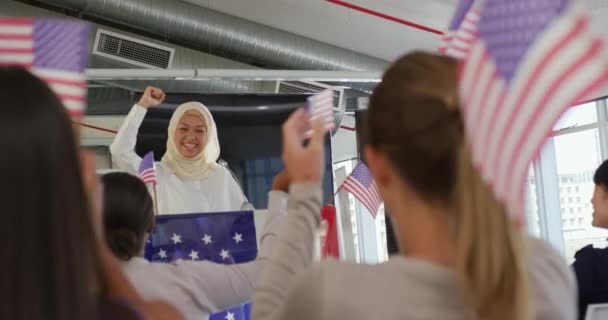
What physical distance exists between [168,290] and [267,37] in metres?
6.57

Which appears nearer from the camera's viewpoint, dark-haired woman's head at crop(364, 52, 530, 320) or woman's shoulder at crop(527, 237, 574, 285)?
dark-haired woman's head at crop(364, 52, 530, 320)

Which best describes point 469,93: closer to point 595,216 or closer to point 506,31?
point 506,31

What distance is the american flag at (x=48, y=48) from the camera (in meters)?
1.33

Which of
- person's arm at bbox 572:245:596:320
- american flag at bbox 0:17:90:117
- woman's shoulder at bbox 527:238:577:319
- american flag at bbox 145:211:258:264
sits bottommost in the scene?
person's arm at bbox 572:245:596:320

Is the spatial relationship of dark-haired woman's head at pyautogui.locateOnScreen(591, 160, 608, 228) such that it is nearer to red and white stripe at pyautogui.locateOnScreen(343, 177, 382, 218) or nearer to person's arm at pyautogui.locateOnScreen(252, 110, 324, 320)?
person's arm at pyautogui.locateOnScreen(252, 110, 324, 320)

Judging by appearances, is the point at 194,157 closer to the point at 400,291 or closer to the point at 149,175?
the point at 149,175

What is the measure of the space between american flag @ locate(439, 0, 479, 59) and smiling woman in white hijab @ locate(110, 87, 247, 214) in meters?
2.92

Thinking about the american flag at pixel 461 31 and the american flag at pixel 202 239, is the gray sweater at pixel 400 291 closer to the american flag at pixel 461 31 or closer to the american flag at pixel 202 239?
the american flag at pixel 461 31

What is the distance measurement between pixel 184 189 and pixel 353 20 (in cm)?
348

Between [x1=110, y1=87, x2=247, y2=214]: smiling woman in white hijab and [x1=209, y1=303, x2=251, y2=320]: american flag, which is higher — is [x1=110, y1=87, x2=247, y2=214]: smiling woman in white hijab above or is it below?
above

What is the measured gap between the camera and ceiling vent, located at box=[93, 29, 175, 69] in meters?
7.76

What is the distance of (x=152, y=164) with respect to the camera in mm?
4320

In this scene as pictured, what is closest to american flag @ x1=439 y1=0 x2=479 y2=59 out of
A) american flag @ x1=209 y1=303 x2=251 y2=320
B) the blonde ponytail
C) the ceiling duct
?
the blonde ponytail

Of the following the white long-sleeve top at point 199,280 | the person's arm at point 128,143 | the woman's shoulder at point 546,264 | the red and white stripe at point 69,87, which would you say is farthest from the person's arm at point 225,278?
the person's arm at point 128,143
